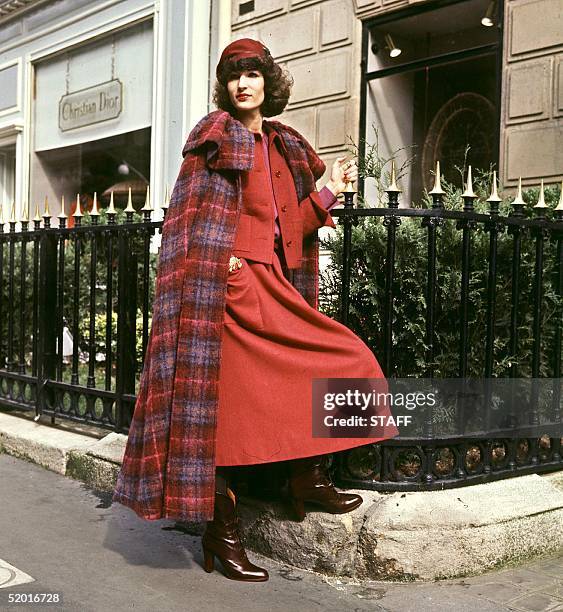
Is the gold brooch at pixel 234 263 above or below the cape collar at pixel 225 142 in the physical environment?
below

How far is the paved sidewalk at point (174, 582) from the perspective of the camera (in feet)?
10.4

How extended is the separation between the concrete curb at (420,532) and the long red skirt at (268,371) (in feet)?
1.14

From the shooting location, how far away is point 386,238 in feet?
13.1

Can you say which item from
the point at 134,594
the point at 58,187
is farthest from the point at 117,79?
the point at 134,594

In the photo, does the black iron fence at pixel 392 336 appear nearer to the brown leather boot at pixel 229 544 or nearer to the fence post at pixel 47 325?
the fence post at pixel 47 325

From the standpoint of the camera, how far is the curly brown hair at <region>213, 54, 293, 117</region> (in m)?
3.50

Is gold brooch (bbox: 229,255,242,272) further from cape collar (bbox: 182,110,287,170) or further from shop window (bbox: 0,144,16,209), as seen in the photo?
shop window (bbox: 0,144,16,209)

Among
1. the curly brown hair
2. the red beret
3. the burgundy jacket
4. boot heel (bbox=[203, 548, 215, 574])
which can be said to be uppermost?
the red beret

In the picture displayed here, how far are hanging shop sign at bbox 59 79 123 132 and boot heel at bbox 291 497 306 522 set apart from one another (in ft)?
28.5

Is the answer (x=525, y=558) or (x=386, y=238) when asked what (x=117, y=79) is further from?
(x=525, y=558)

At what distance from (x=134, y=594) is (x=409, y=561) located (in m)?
1.10

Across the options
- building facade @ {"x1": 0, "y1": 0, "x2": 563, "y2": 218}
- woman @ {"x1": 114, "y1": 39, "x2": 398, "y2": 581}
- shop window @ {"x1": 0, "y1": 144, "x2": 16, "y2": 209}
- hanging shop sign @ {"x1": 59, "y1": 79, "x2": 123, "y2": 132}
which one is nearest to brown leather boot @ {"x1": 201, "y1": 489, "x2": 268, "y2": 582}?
woman @ {"x1": 114, "y1": 39, "x2": 398, "y2": 581}

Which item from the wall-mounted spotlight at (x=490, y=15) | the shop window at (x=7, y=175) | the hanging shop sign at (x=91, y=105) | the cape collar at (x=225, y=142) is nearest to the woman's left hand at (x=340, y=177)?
the cape collar at (x=225, y=142)

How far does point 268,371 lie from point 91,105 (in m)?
9.43
